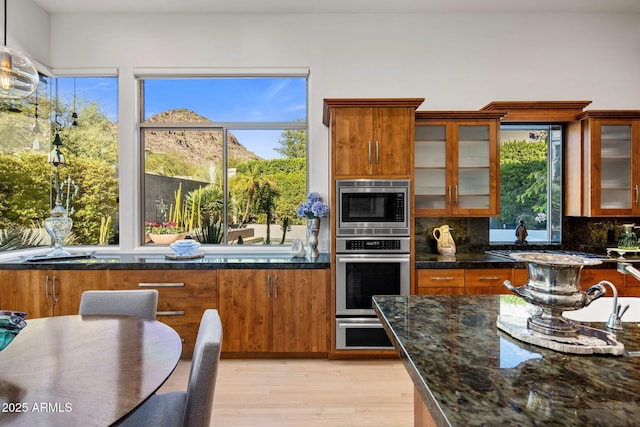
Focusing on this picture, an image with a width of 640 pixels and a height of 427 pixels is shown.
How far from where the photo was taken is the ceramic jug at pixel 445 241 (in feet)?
10.8

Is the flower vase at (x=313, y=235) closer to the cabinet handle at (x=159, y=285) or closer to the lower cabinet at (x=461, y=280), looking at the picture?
the lower cabinet at (x=461, y=280)

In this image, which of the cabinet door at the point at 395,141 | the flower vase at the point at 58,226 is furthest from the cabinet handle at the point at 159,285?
the cabinet door at the point at 395,141

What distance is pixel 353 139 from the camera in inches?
115

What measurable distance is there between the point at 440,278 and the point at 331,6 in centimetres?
286

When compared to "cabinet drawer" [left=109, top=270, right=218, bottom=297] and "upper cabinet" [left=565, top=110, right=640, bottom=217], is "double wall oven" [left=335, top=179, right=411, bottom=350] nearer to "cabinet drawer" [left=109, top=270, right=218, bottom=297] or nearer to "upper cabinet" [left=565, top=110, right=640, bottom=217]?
"cabinet drawer" [left=109, top=270, right=218, bottom=297]

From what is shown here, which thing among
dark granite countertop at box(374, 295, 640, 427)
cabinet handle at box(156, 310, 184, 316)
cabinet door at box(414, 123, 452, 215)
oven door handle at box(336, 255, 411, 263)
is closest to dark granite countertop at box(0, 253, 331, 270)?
oven door handle at box(336, 255, 411, 263)

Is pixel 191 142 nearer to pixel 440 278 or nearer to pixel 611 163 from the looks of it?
pixel 440 278

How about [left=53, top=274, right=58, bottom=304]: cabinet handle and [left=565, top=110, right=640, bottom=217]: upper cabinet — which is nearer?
[left=53, top=274, right=58, bottom=304]: cabinet handle

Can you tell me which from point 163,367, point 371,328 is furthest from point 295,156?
point 163,367

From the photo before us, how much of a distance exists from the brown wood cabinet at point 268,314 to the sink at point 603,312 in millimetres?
1871

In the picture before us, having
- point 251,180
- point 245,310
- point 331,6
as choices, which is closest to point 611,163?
point 331,6

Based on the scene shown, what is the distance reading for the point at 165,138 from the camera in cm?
368

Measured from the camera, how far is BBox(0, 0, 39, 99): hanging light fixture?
5.62 feet

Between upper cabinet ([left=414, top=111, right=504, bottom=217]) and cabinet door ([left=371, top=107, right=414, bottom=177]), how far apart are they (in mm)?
326
